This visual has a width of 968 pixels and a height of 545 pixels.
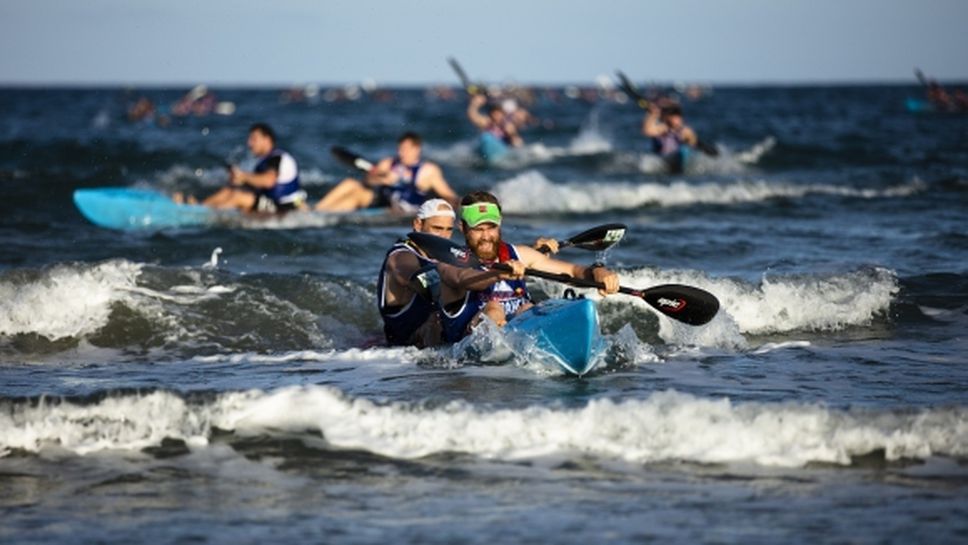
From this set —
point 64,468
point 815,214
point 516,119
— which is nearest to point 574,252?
point 815,214

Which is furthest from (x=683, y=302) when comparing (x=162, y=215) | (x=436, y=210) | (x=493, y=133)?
(x=493, y=133)

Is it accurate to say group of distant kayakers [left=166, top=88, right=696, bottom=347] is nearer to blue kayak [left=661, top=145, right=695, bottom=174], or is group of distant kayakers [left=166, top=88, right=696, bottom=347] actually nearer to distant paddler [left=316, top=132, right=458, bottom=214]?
distant paddler [left=316, top=132, right=458, bottom=214]

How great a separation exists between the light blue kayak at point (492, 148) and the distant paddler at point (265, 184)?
12920 millimetres

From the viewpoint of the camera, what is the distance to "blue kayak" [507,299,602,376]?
27.5ft

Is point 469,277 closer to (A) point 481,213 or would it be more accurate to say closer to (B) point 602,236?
(A) point 481,213

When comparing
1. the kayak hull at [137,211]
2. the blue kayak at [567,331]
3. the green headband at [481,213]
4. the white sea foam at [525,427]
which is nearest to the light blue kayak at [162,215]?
the kayak hull at [137,211]

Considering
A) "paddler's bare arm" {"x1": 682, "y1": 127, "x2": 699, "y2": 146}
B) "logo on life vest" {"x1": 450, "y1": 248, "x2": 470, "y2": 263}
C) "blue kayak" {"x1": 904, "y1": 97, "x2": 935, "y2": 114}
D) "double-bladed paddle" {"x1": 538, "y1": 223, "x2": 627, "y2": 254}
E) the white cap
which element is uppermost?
"blue kayak" {"x1": 904, "y1": 97, "x2": 935, "y2": 114}

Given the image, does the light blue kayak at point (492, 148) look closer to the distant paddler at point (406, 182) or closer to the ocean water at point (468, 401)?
the distant paddler at point (406, 182)

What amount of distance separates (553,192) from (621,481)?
597 inches

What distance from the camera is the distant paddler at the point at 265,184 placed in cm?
1623

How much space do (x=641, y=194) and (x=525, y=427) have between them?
1494 cm

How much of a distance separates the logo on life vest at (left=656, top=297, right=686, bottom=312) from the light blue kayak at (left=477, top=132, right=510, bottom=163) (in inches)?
820

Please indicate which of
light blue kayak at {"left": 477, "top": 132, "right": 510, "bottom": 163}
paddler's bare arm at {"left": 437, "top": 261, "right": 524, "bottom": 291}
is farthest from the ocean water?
light blue kayak at {"left": 477, "top": 132, "right": 510, "bottom": 163}

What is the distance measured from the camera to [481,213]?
8.57 metres
